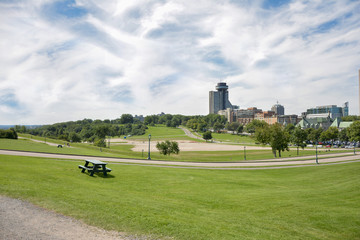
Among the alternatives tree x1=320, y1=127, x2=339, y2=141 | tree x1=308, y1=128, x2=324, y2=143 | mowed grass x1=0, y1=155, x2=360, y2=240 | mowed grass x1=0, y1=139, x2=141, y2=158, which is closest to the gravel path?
mowed grass x1=0, y1=155, x2=360, y2=240

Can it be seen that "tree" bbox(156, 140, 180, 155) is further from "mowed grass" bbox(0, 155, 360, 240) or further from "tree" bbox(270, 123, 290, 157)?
"mowed grass" bbox(0, 155, 360, 240)

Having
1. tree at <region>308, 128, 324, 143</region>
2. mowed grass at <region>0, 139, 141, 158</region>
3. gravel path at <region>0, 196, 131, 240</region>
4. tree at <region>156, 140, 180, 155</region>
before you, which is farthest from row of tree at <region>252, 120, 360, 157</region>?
gravel path at <region>0, 196, 131, 240</region>

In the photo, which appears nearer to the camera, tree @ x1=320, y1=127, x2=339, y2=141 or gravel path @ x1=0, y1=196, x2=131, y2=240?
gravel path @ x1=0, y1=196, x2=131, y2=240

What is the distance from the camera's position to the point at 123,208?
353 inches

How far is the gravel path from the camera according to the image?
659cm

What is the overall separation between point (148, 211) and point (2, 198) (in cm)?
617

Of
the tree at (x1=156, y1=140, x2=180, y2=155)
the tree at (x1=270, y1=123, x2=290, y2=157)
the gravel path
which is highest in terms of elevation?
the tree at (x1=270, y1=123, x2=290, y2=157)

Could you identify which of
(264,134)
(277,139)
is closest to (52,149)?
(264,134)

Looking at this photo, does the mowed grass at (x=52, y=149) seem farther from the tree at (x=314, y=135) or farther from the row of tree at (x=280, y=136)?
the tree at (x=314, y=135)

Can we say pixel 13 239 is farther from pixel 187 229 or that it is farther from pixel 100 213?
pixel 187 229

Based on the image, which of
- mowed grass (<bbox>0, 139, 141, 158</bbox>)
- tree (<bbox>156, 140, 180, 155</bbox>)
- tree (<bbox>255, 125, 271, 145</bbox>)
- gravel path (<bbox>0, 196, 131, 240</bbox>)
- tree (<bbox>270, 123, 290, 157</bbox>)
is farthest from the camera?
tree (<bbox>156, 140, 180, 155</bbox>)

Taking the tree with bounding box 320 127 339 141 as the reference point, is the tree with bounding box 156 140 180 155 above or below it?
below

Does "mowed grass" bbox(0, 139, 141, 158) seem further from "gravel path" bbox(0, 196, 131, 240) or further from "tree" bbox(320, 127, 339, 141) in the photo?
"tree" bbox(320, 127, 339, 141)

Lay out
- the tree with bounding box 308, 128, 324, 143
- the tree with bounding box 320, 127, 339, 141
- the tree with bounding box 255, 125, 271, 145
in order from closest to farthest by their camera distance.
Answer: the tree with bounding box 255, 125, 271, 145
the tree with bounding box 320, 127, 339, 141
the tree with bounding box 308, 128, 324, 143
